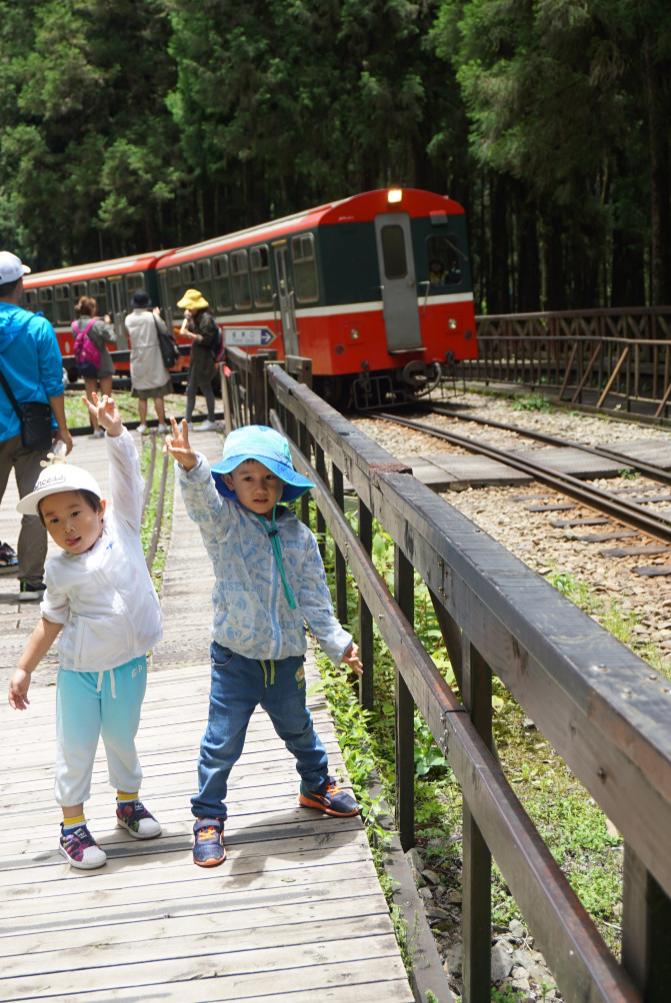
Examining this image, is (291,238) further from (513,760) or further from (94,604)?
(94,604)

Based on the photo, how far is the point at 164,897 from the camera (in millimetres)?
3219

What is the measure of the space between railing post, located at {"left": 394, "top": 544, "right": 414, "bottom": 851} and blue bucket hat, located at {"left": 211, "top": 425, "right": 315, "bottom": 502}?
409mm

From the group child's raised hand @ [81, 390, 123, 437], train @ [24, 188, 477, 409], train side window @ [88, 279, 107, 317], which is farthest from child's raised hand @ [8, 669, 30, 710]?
train side window @ [88, 279, 107, 317]

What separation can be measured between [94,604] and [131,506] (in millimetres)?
338

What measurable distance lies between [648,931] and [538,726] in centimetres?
44

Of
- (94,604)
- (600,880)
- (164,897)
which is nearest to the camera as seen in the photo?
(164,897)

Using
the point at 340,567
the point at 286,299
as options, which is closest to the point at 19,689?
the point at 340,567

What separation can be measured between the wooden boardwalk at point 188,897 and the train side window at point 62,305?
26.8m

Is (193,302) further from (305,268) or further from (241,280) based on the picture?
(241,280)

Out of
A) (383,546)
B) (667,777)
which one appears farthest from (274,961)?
(383,546)

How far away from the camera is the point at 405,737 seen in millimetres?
3588

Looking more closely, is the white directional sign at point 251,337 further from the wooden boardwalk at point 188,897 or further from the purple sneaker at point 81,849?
the purple sneaker at point 81,849

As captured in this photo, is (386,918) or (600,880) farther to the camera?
(600,880)

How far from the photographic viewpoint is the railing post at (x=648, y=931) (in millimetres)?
1465
